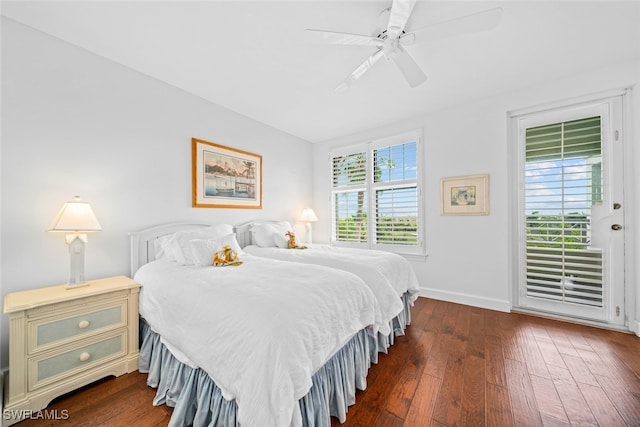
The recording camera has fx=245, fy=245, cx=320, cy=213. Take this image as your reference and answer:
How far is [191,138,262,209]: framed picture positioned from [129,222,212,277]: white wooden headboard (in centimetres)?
44

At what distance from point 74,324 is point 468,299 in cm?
388

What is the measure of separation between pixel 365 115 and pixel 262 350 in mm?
3318

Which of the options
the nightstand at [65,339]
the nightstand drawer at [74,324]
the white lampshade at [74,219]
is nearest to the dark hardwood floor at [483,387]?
the nightstand at [65,339]

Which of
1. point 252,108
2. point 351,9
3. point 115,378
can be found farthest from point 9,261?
point 351,9

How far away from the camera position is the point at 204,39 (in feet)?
6.56

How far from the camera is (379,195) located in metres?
4.02

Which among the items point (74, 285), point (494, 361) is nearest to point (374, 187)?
point (494, 361)

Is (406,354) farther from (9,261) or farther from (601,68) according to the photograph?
(601,68)

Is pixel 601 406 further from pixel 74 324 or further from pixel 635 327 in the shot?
pixel 74 324

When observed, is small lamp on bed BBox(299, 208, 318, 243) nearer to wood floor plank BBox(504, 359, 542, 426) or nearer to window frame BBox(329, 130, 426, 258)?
window frame BBox(329, 130, 426, 258)

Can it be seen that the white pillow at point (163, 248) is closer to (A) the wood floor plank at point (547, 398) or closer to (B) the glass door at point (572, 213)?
(A) the wood floor plank at point (547, 398)

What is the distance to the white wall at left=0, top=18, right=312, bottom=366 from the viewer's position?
1.78 metres

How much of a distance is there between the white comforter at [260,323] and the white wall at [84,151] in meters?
0.83

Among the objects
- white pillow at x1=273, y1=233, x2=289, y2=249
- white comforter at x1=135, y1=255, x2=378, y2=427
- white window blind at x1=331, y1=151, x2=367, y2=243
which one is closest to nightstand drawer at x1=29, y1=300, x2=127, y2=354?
white comforter at x1=135, y1=255, x2=378, y2=427
